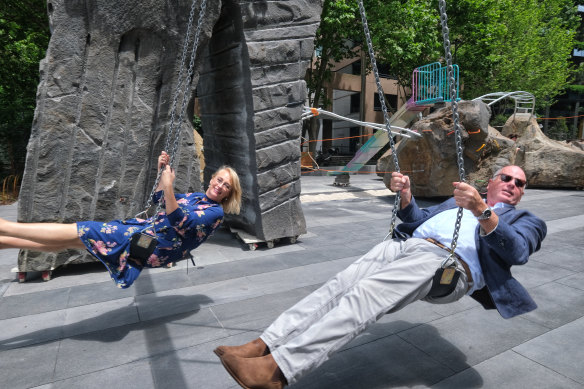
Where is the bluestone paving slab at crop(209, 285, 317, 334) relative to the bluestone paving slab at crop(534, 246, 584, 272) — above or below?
above

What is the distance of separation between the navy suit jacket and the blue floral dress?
5.86ft

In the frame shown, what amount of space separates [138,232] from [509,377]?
2402 millimetres

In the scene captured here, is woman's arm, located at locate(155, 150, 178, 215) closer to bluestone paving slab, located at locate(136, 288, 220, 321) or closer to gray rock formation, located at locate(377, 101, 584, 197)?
bluestone paving slab, located at locate(136, 288, 220, 321)

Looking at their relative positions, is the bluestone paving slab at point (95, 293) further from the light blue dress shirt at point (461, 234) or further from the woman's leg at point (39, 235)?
the light blue dress shirt at point (461, 234)

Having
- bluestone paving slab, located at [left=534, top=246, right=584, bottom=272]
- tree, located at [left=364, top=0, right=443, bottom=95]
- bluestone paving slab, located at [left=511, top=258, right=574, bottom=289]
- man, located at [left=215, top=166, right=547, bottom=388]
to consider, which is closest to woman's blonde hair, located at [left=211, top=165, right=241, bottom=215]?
man, located at [left=215, top=166, right=547, bottom=388]

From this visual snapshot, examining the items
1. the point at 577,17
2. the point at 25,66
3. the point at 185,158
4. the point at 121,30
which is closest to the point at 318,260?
the point at 185,158

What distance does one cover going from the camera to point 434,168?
826 centimetres

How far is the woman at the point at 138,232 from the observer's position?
2342 mm

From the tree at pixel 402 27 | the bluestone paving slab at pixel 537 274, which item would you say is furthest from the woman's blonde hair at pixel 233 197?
the tree at pixel 402 27

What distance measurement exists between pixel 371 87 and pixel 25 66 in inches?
686

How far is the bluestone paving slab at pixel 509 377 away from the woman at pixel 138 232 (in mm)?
1794

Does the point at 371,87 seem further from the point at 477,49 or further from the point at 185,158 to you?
the point at 185,158

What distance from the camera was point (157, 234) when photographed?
2627mm

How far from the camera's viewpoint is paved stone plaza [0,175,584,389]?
2135 mm
